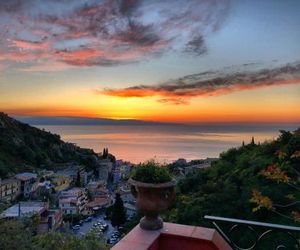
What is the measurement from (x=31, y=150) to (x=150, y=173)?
161 ft

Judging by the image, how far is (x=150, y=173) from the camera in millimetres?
2482

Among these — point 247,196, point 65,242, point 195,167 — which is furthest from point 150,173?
point 195,167

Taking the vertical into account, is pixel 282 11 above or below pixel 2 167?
above

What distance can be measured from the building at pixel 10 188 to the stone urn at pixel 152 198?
115 ft

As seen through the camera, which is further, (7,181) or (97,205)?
(97,205)

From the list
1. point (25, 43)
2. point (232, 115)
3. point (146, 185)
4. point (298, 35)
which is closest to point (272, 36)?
point (298, 35)

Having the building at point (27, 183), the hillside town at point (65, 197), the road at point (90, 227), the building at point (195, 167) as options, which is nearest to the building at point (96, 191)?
the hillside town at point (65, 197)

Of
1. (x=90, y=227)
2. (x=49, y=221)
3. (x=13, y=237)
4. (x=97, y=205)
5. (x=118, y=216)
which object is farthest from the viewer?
(x=97, y=205)

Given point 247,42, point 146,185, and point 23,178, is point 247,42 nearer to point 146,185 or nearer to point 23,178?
point 146,185

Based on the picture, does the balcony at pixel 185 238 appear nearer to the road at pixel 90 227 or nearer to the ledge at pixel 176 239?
the ledge at pixel 176 239

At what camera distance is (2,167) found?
128ft

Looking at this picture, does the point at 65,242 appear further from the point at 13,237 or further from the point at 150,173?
the point at 150,173

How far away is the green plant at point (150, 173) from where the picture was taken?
247 cm

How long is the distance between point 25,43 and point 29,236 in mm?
5560
